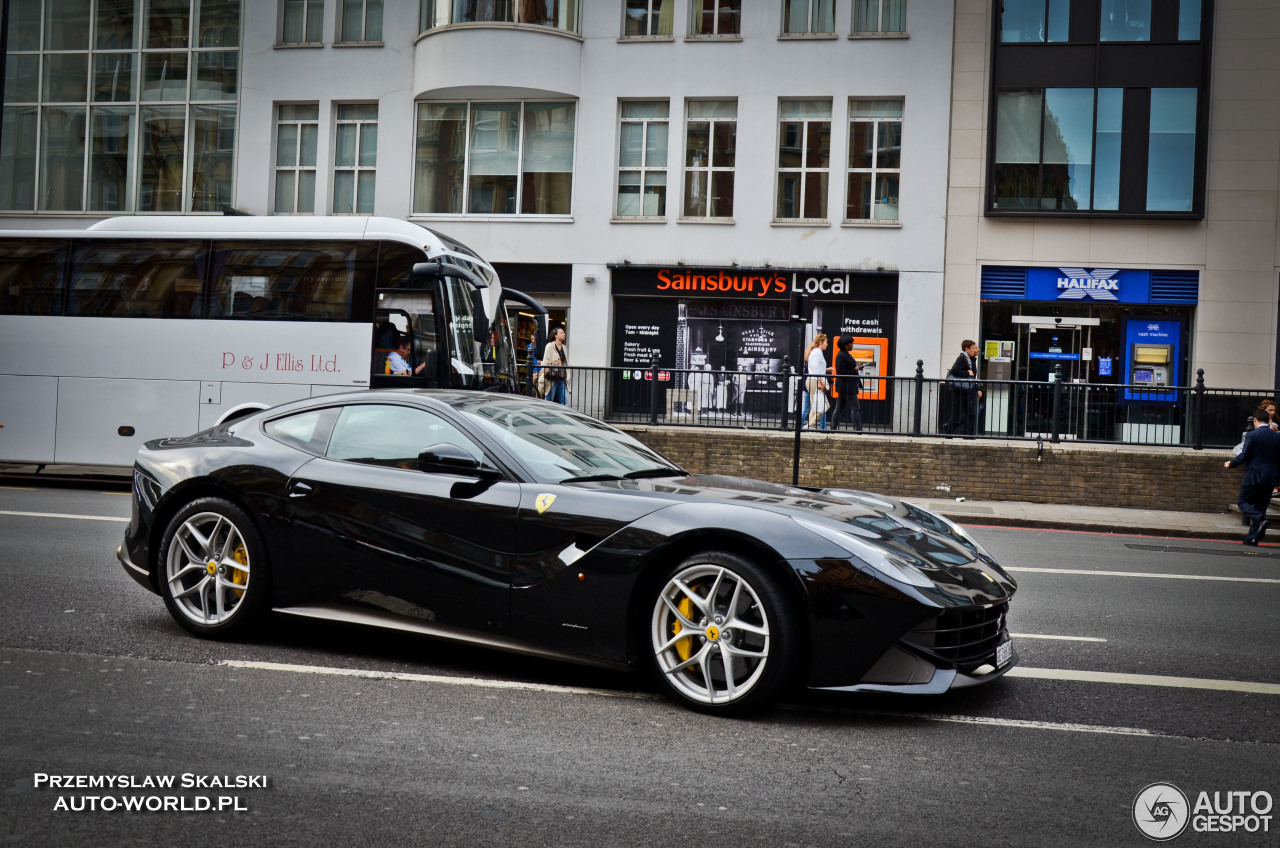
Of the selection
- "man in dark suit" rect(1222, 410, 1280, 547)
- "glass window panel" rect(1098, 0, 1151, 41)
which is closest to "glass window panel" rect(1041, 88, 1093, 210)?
"glass window panel" rect(1098, 0, 1151, 41)

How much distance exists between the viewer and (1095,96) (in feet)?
79.4

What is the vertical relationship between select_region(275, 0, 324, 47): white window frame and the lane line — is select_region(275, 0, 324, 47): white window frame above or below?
above

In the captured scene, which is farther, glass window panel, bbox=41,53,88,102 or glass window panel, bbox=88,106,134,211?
glass window panel, bbox=41,53,88,102

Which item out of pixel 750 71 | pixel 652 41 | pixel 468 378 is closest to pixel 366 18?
pixel 652 41

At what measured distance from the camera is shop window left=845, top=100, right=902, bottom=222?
25.3m

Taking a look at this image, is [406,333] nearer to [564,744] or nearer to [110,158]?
[564,744]

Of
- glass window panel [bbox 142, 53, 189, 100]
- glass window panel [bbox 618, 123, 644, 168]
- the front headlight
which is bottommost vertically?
the front headlight

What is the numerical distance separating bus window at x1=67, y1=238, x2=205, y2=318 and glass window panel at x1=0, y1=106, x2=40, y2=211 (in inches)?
665

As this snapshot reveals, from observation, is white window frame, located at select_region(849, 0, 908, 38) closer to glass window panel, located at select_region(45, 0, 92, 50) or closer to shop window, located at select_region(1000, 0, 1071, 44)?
shop window, located at select_region(1000, 0, 1071, 44)

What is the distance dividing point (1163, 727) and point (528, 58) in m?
23.6

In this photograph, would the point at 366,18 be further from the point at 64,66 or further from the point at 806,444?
the point at 806,444

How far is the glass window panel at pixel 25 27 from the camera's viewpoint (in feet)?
98.9

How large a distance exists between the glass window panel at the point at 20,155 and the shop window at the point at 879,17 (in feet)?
69.0

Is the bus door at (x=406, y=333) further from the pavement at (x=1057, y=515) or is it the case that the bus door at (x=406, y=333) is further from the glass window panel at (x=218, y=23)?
the glass window panel at (x=218, y=23)
